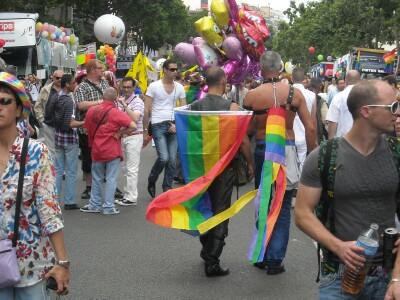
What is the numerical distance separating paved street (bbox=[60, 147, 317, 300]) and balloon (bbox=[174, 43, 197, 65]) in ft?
12.2

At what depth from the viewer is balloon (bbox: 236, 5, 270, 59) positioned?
9.35 m

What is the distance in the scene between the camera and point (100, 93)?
917 centimetres

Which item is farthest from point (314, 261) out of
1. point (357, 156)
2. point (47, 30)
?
point (47, 30)

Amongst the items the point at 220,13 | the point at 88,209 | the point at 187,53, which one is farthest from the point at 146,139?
the point at 220,13

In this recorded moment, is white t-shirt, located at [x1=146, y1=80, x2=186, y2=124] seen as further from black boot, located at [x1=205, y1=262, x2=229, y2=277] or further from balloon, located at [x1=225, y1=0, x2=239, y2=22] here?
black boot, located at [x1=205, y1=262, x2=229, y2=277]

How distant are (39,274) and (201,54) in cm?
761

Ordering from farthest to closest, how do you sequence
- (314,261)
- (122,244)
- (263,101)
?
1. (122,244)
2. (314,261)
3. (263,101)

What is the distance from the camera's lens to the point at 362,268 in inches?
116

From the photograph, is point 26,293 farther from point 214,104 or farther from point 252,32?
point 252,32

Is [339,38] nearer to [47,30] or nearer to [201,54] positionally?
[47,30]

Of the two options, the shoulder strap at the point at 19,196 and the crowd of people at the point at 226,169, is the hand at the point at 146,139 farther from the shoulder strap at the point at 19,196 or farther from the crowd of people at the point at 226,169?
the shoulder strap at the point at 19,196

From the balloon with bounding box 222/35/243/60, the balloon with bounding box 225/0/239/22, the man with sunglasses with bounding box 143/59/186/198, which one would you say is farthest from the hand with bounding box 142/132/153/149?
the balloon with bounding box 225/0/239/22

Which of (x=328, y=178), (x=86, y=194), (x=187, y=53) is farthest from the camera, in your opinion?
(x=187, y=53)

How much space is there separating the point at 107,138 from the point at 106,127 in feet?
0.48
